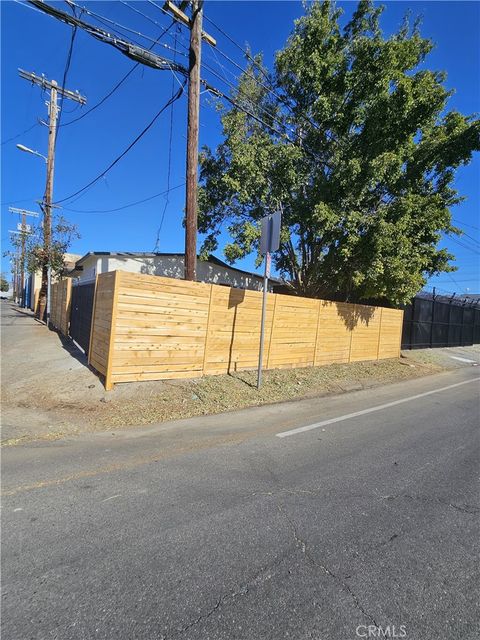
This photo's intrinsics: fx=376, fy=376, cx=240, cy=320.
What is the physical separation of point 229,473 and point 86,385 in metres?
4.27

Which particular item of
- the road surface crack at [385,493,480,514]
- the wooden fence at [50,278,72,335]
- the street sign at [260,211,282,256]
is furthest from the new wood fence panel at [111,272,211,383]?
the wooden fence at [50,278,72,335]

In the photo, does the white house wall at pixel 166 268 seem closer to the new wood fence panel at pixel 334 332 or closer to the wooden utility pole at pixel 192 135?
the wooden utility pole at pixel 192 135

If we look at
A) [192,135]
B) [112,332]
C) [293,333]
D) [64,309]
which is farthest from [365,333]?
[64,309]

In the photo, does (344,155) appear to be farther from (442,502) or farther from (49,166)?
(49,166)

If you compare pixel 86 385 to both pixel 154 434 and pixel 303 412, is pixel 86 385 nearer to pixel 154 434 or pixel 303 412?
pixel 154 434

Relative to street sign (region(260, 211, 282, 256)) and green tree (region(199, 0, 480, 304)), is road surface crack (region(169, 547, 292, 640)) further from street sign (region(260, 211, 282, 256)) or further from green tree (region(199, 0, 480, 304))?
green tree (region(199, 0, 480, 304))

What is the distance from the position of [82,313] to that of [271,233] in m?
6.33

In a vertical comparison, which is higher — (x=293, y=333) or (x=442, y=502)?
(x=293, y=333)

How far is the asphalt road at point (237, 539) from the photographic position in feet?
6.95

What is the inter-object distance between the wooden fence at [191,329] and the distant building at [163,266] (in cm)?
677

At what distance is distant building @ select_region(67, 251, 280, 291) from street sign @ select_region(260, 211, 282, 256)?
826 cm

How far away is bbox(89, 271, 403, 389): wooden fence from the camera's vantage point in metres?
7.12

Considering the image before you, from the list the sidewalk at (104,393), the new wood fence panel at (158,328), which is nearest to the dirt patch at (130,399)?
the sidewalk at (104,393)

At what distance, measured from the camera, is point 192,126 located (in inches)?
347
